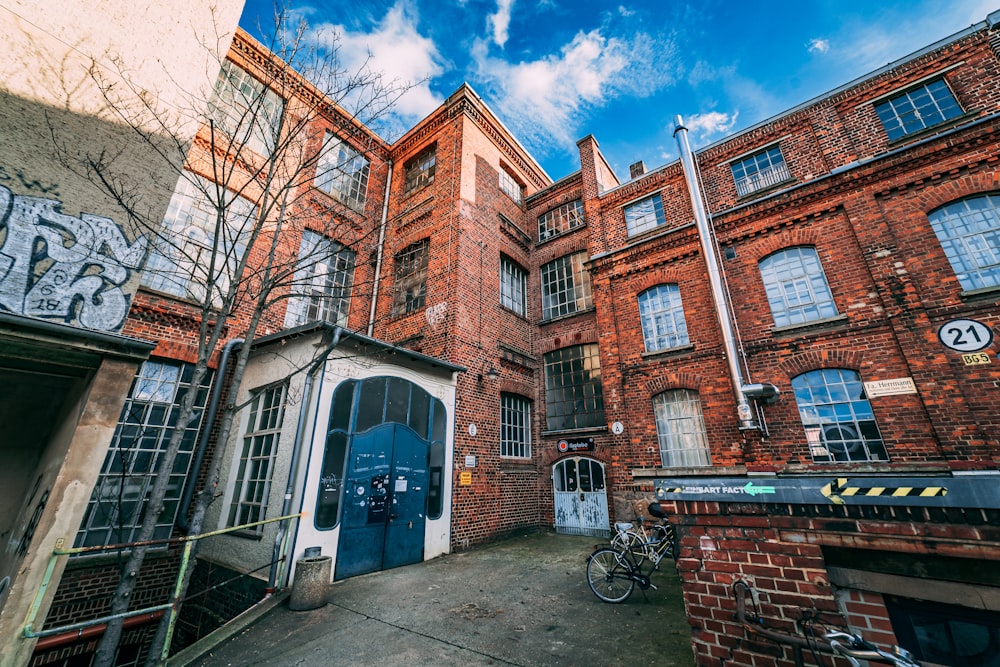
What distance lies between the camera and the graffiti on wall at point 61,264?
172 inches

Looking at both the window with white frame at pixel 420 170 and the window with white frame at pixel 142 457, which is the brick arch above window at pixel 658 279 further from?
the window with white frame at pixel 142 457

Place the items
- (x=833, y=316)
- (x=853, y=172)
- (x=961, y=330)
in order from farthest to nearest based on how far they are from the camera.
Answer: (x=853, y=172) < (x=833, y=316) < (x=961, y=330)

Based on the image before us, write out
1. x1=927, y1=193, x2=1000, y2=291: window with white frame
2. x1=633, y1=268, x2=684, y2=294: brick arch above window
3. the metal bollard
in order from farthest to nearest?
x1=633, y1=268, x2=684, y2=294: brick arch above window → x1=927, y1=193, x2=1000, y2=291: window with white frame → the metal bollard

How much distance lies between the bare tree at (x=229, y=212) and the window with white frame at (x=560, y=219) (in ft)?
20.5

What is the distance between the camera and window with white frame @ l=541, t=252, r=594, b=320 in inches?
493

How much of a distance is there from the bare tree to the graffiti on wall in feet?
1.66

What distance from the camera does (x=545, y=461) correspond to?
36.8 feet

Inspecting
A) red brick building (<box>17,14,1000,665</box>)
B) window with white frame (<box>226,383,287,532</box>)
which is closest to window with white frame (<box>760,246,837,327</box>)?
red brick building (<box>17,14,1000,665</box>)

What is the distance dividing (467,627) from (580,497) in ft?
21.5

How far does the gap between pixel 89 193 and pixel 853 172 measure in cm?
1417

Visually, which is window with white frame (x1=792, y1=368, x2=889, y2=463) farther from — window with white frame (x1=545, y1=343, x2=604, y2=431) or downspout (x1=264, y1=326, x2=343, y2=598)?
downspout (x1=264, y1=326, x2=343, y2=598)

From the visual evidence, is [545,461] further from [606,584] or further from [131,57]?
[131,57]

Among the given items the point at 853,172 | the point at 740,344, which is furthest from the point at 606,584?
the point at 853,172

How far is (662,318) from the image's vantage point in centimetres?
1041
